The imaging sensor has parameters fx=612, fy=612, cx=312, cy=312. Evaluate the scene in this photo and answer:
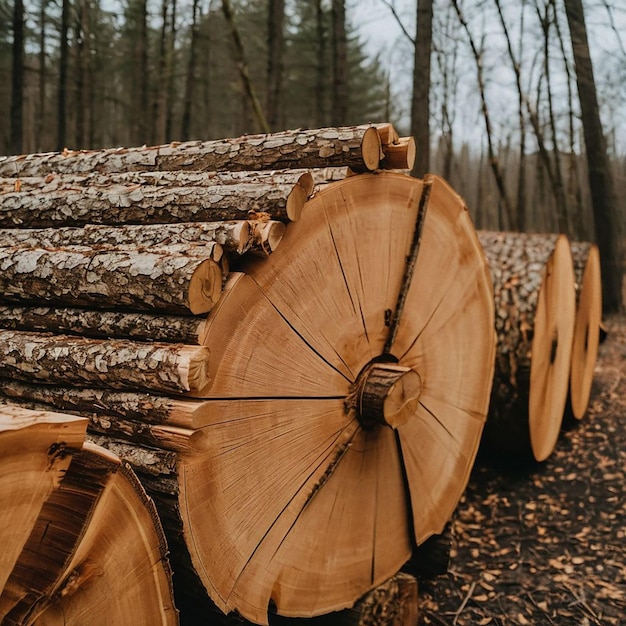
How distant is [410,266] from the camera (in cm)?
264

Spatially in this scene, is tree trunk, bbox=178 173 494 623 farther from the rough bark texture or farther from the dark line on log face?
the rough bark texture

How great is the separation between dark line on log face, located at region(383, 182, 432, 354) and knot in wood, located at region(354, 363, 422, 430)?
155mm

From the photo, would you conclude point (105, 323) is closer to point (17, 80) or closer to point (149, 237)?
point (149, 237)

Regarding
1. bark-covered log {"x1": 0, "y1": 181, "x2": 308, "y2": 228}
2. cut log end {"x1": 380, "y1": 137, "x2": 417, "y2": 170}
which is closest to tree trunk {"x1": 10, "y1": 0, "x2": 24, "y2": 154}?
bark-covered log {"x1": 0, "y1": 181, "x2": 308, "y2": 228}

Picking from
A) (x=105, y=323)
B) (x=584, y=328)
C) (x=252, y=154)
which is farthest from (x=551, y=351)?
(x=105, y=323)

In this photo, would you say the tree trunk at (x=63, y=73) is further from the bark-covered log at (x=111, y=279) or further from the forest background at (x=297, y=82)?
the bark-covered log at (x=111, y=279)

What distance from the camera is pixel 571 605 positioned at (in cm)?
310

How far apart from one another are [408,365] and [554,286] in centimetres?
226

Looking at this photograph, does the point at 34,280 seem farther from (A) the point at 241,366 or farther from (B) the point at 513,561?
(B) the point at 513,561

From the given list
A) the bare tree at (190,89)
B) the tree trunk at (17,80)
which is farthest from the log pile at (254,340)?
the bare tree at (190,89)

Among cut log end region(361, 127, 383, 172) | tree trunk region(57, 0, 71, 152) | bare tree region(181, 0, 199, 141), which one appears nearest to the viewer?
cut log end region(361, 127, 383, 172)

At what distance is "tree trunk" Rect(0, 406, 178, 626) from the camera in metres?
1.22

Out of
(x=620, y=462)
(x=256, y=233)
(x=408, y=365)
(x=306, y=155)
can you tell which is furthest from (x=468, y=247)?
(x=620, y=462)

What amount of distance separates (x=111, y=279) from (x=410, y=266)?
4.21 ft
